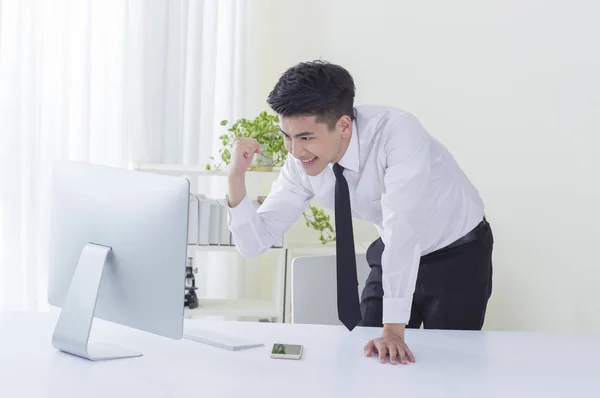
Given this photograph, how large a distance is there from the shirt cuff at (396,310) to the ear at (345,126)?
0.49m

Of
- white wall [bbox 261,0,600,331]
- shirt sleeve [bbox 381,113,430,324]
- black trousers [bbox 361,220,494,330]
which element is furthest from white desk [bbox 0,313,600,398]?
white wall [bbox 261,0,600,331]

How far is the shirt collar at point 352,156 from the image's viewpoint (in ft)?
7.30

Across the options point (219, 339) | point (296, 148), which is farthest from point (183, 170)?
point (219, 339)

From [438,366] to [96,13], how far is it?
2505 mm

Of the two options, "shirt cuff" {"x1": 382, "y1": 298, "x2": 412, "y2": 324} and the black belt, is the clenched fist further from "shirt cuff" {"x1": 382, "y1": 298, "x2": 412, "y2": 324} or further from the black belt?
the black belt

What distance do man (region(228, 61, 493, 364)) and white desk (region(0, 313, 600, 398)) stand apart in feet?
0.35

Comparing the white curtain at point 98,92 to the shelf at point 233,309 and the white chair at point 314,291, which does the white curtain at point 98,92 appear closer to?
the shelf at point 233,309

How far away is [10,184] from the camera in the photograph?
338 cm

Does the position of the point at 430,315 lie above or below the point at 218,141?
below

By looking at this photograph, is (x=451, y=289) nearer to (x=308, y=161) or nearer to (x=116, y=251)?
(x=308, y=161)

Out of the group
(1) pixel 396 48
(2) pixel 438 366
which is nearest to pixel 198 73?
(1) pixel 396 48

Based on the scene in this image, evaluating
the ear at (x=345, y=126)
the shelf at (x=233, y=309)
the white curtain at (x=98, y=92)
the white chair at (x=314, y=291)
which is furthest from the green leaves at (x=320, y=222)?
the ear at (x=345, y=126)

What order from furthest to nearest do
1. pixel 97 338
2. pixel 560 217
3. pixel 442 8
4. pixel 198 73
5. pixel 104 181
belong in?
pixel 198 73 → pixel 442 8 → pixel 560 217 → pixel 97 338 → pixel 104 181

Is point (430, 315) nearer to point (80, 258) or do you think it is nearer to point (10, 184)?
point (80, 258)
